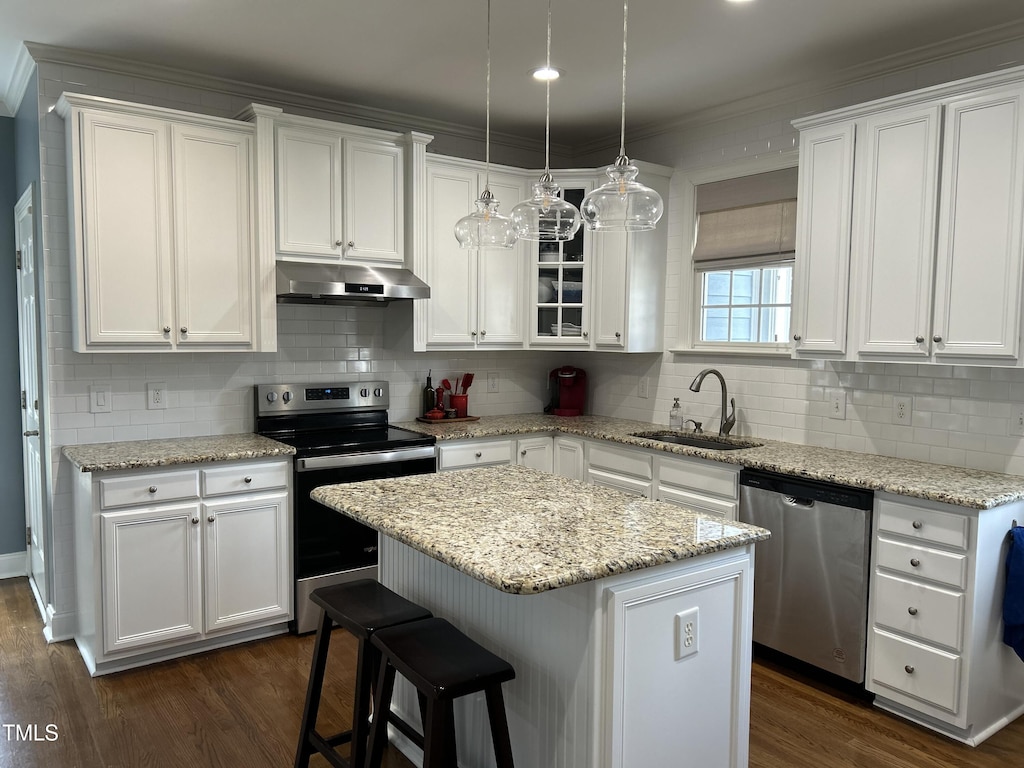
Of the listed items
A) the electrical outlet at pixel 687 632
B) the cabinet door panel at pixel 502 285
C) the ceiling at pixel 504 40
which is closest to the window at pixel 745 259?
the ceiling at pixel 504 40

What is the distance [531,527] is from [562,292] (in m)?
2.75

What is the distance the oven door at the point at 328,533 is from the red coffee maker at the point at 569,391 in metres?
1.48

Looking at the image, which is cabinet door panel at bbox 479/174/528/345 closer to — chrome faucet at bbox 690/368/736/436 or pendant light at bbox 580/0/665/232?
chrome faucet at bbox 690/368/736/436

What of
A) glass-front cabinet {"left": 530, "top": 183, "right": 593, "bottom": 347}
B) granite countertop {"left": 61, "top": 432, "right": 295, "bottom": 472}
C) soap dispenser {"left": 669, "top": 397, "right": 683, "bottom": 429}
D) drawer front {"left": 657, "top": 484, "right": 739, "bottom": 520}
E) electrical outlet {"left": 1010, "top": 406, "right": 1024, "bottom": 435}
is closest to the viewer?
electrical outlet {"left": 1010, "top": 406, "right": 1024, "bottom": 435}

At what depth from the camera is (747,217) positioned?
13.6ft

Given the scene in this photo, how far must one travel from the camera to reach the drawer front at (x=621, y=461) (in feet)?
13.1

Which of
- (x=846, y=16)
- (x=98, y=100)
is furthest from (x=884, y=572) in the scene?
(x=98, y=100)

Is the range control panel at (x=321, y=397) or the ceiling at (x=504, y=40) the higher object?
the ceiling at (x=504, y=40)

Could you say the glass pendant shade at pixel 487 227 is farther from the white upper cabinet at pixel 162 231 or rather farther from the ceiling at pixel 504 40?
the white upper cabinet at pixel 162 231

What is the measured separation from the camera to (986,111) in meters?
2.84

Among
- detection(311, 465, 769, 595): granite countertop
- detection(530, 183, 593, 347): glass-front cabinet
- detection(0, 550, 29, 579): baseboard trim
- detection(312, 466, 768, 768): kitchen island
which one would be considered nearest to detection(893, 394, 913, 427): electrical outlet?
detection(311, 465, 769, 595): granite countertop

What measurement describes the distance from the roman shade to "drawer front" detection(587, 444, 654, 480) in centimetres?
124

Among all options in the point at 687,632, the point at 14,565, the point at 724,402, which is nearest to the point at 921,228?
the point at 724,402

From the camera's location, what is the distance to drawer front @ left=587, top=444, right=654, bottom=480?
3.98 metres
